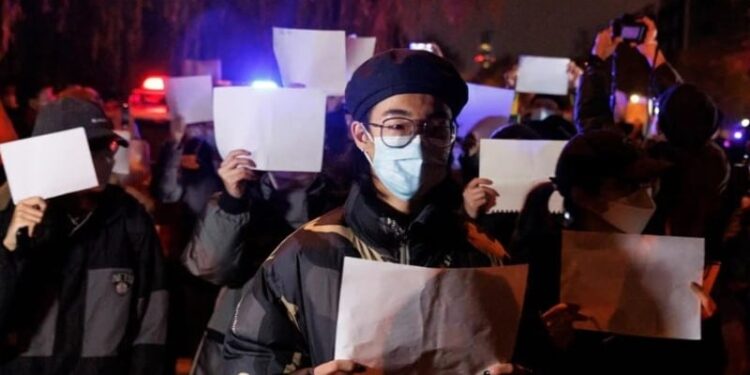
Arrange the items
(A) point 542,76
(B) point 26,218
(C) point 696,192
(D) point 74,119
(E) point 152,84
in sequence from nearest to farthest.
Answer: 1. (B) point 26,218
2. (D) point 74,119
3. (C) point 696,192
4. (A) point 542,76
5. (E) point 152,84

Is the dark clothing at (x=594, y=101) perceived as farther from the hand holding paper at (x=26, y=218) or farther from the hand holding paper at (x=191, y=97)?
the hand holding paper at (x=26, y=218)

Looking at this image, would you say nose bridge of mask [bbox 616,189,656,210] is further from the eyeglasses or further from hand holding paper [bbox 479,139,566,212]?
the eyeglasses

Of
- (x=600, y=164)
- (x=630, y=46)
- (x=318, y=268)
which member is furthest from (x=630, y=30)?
(x=318, y=268)

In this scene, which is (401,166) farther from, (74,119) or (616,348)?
(74,119)

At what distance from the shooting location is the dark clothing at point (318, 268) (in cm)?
201

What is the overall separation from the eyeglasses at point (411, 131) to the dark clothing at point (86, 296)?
1.46 meters

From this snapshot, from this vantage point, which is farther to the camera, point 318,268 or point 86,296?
point 86,296

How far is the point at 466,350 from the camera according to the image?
1926mm

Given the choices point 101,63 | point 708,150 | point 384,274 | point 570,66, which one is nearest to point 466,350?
point 384,274

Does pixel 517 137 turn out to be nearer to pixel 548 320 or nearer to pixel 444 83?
pixel 548 320

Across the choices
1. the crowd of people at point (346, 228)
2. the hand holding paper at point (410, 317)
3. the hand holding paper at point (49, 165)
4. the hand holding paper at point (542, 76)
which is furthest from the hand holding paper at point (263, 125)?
the hand holding paper at point (542, 76)

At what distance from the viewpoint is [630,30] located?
498 cm

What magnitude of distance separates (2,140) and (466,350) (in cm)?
308

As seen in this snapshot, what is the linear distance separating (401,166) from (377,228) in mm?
160
